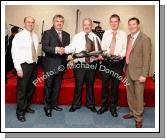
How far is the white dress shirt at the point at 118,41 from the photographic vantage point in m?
2.88

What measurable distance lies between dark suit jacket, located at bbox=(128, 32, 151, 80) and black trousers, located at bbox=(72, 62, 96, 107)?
13.8 inches

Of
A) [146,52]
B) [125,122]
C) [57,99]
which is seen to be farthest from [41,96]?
[146,52]

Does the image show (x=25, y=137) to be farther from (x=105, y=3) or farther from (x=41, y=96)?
(x=105, y=3)

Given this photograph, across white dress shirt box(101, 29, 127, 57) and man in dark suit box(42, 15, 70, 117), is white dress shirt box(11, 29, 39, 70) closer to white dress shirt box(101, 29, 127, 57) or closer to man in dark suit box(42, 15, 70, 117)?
man in dark suit box(42, 15, 70, 117)

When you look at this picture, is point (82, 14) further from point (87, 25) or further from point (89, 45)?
point (89, 45)

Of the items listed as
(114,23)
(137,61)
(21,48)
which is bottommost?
(137,61)

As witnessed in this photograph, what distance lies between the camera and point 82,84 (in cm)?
308

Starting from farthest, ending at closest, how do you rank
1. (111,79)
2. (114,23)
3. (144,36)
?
1. (111,79)
2. (114,23)
3. (144,36)

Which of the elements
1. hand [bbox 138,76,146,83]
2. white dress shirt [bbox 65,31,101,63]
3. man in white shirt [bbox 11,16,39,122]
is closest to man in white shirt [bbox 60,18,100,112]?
white dress shirt [bbox 65,31,101,63]

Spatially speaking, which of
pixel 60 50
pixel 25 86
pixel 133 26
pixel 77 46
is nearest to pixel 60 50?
pixel 60 50

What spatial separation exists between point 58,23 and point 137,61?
72 cm

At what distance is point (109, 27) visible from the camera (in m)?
2.96

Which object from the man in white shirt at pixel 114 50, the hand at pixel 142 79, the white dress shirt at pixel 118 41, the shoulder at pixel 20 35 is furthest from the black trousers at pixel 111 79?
the shoulder at pixel 20 35

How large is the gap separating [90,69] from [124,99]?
51cm
